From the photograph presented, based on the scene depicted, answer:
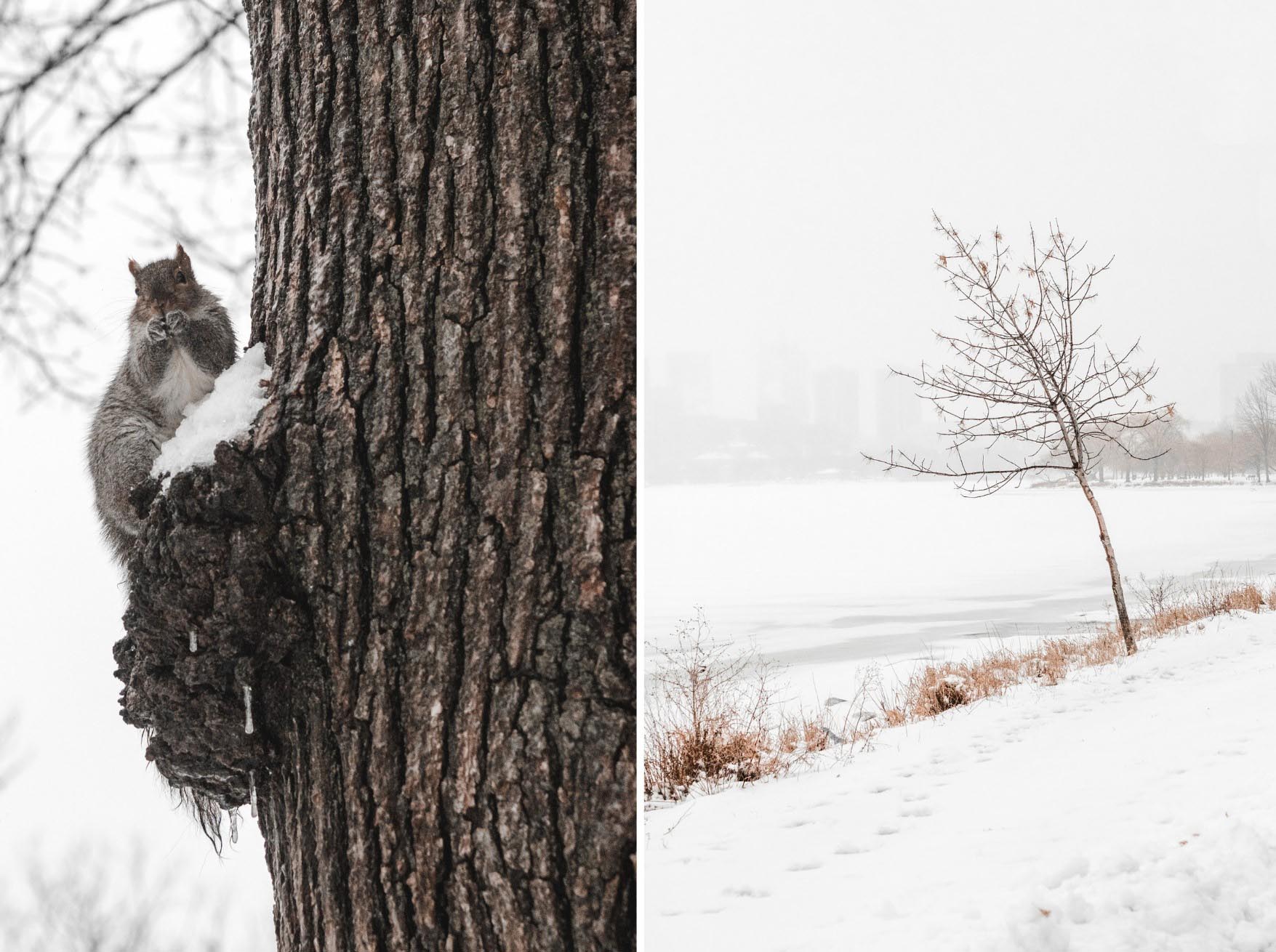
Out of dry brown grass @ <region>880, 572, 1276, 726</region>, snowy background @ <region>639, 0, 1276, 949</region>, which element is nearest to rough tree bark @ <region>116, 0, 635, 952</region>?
snowy background @ <region>639, 0, 1276, 949</region>

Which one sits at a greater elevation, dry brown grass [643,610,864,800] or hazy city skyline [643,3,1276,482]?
hazy city skyline [643,3,1276,482]

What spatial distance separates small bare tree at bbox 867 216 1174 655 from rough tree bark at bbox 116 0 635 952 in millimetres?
731

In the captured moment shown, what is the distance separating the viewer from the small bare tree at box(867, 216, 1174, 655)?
1.22m

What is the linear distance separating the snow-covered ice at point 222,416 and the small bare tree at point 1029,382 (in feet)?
2.89

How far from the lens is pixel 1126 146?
1287mm

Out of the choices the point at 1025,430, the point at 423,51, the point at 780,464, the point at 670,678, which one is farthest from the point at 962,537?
the point at 423,51

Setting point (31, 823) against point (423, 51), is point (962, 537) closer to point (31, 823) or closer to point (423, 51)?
point (423, 51)

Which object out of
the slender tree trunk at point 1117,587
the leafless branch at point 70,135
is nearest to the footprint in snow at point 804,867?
the slender tree trunk at point 1117,587

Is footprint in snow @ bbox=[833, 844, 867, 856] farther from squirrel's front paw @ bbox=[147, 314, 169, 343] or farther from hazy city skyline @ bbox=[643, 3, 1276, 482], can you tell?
squirrel's front paw @ bbox=[147, 314, 169, 343]

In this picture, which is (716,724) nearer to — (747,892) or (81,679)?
(747,892)

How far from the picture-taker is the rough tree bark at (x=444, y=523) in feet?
2.23

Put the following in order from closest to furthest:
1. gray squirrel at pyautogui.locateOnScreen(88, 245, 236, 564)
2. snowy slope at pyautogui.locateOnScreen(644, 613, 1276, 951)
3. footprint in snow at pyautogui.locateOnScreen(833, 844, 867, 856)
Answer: gray squirrel at pyautogui.locateOnScreen(88, 245, 236, 564), snowy slope at pyautogui.locateOnScreen(644, 613, 1276, 951), footprint in snow at pyautogui.locateOnScreen(833, 844, 867, 856)

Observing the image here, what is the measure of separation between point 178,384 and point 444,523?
418 millimetres

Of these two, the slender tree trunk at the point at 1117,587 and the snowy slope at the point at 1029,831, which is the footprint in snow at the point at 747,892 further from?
the slender tree trunk at the point at 1117,587
